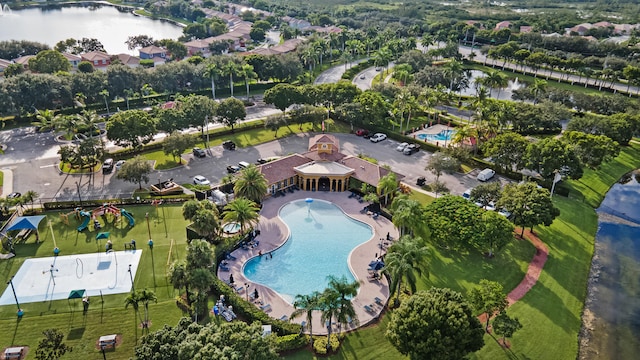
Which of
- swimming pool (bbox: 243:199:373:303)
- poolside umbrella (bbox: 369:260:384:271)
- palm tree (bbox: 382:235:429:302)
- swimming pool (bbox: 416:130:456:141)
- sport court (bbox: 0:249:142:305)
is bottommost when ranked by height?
sport court (bbox: 0:249:142:305)

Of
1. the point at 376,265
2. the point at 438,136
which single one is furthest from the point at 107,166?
the point at 438,136

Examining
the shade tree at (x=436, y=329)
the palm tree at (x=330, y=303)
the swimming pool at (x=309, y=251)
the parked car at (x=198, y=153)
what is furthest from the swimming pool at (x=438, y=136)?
the palm tree at (x=330, y=303)

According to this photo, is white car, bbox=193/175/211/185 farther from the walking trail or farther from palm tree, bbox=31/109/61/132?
the walking trail

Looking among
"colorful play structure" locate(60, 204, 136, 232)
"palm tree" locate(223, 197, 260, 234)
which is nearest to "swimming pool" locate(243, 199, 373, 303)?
"palm tree" locate(223, 197, 260, 234)

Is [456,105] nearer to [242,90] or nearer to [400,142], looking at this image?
[400,142]

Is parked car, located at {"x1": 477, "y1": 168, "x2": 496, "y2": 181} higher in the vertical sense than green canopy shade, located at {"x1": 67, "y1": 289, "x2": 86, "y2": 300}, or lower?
higher

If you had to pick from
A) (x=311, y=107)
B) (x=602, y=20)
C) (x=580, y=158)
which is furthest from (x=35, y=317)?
(x=602, y=20)

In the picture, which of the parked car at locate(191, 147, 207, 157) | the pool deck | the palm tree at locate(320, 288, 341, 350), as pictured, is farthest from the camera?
the parked car at locate(191, 147, 207, 157)

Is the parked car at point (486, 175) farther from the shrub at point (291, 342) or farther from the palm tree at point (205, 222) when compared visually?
the shrub at point (291, 342)

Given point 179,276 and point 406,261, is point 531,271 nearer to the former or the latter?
point 406,261
